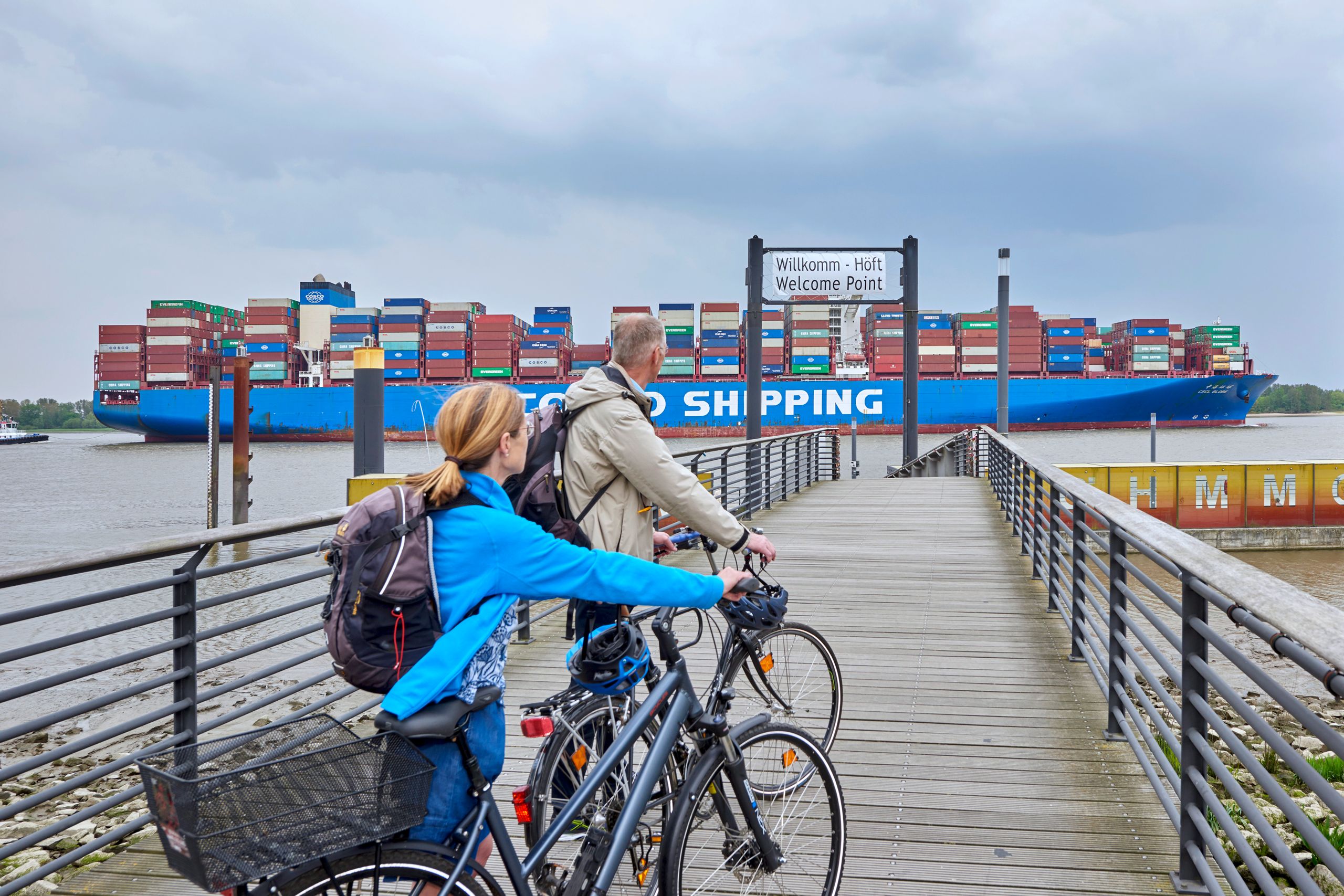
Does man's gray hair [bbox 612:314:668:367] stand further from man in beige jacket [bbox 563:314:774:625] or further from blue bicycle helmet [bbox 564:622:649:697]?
blue bicycle helmet [bbox 564:622:649:697]

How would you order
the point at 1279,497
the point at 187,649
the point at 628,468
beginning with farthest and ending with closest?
the point at 1279,497
the point at 187,649
the point at 628,468

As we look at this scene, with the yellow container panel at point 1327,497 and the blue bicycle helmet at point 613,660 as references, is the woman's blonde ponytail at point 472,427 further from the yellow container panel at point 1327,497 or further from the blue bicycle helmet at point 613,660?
the yellow container panel at point 1327,497

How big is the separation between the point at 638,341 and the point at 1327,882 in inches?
105

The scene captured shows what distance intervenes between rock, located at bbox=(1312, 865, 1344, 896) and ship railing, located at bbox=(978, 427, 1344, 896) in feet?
0.17

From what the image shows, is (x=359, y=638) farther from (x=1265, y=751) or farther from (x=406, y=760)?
(x=1265, y=751)

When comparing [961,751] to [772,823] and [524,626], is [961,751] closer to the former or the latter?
[772,823]

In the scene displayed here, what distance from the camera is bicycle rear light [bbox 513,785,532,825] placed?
74.0 inches

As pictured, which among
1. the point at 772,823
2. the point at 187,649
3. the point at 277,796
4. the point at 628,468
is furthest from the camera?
the point at 187,649

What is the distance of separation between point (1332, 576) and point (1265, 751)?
8.92m

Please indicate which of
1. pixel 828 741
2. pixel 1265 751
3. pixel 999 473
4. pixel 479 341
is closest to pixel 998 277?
pixel 999 473

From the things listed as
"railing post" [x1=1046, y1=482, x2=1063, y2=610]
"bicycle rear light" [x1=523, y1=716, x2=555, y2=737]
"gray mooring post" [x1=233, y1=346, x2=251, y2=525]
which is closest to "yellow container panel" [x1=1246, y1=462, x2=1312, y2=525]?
"railing post" [x1=1046, y1=482, x2=1063, y2=610]

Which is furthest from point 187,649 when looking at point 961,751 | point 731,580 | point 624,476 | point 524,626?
point 961,751

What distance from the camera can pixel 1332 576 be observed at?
39.1 ft

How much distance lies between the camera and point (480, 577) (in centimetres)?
150
